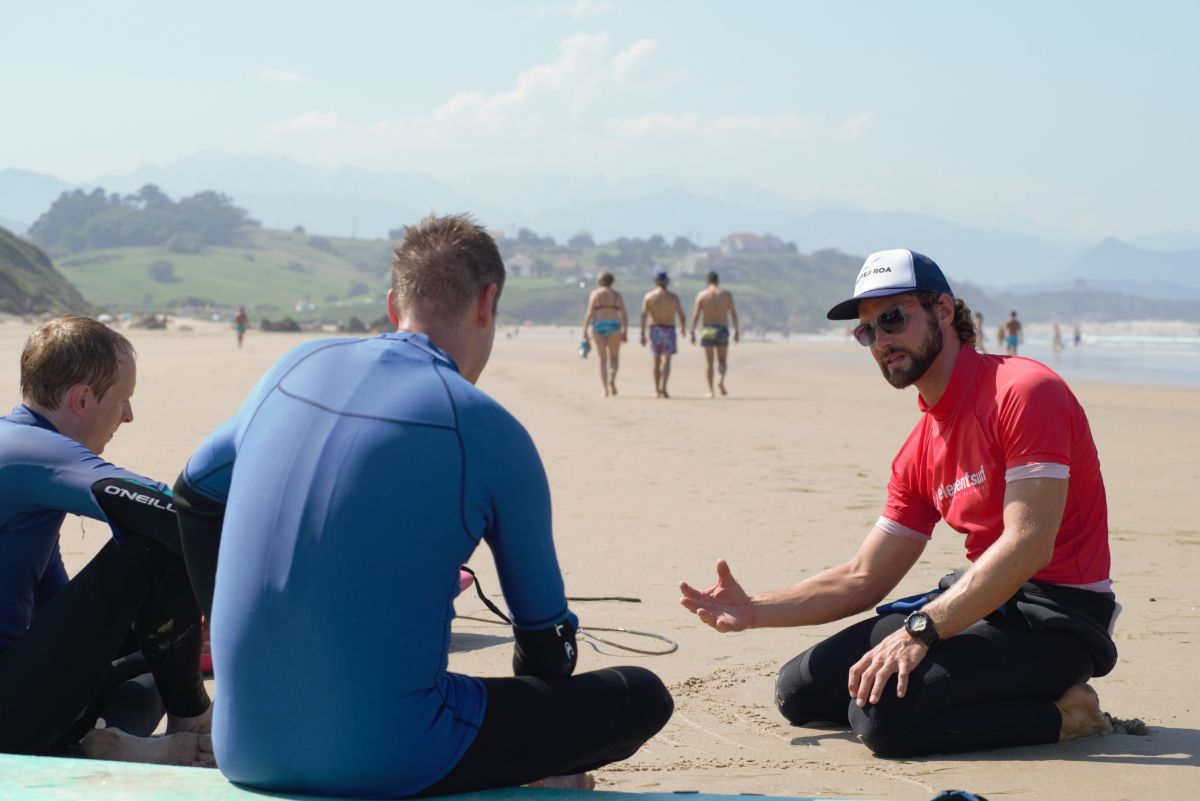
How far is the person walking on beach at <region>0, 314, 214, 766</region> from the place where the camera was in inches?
117

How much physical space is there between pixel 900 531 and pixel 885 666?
1.94 ft

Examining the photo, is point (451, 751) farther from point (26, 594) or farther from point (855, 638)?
point (855, 638)

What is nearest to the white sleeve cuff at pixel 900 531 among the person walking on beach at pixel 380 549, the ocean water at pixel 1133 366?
the person walking on beach at pixel 380 549

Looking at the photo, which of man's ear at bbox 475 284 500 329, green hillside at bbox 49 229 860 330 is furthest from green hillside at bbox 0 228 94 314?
man's ear at bbox 475 284 500 329

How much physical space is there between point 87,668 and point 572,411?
11.7 metres

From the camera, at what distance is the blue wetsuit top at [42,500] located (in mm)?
2926

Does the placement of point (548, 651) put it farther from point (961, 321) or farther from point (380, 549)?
point (961, 321)

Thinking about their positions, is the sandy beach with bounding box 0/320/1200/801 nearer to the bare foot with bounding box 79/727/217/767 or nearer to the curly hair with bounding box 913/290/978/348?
the bare foot with bounding box 79/727/217/767

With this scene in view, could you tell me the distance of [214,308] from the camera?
111m

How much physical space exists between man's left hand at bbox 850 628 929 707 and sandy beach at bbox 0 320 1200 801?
182 millimetres

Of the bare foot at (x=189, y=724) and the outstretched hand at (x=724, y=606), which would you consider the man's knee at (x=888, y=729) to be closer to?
the outstretched hand at (x=724, y=606)

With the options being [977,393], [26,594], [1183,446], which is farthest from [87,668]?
[1183,446]

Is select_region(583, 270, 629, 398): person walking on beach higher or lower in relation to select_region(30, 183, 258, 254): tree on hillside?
lower

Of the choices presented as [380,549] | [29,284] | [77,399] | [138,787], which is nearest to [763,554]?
[77,399]
